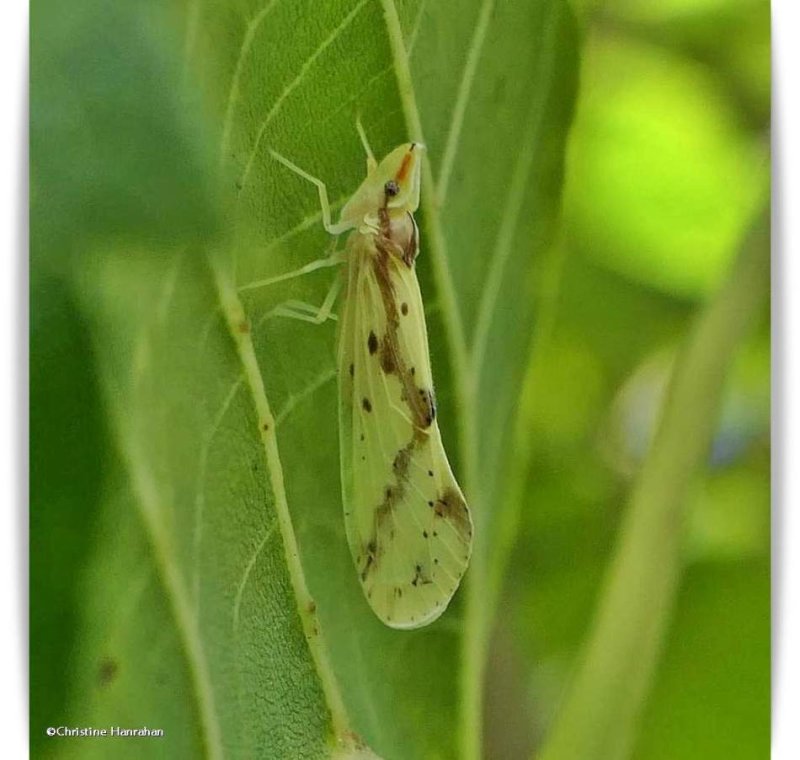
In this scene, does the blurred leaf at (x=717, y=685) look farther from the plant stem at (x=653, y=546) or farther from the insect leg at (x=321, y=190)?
the insect leg at (x=321, y=190)

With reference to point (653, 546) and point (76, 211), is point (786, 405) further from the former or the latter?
point (76, 211)

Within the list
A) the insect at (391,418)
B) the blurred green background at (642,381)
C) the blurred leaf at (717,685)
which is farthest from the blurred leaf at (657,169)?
the blurred leaf at (717,685)

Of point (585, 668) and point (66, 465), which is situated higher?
point (66, 465)

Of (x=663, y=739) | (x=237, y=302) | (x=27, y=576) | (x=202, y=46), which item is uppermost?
(x=202, y=46)

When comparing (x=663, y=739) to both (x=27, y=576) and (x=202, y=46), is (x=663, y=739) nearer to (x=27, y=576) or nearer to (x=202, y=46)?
(x=27, y=576)

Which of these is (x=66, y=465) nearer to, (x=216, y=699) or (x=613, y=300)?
(x=216, y=699)

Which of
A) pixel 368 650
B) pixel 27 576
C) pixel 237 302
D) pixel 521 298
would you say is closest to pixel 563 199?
pixel 521 298
